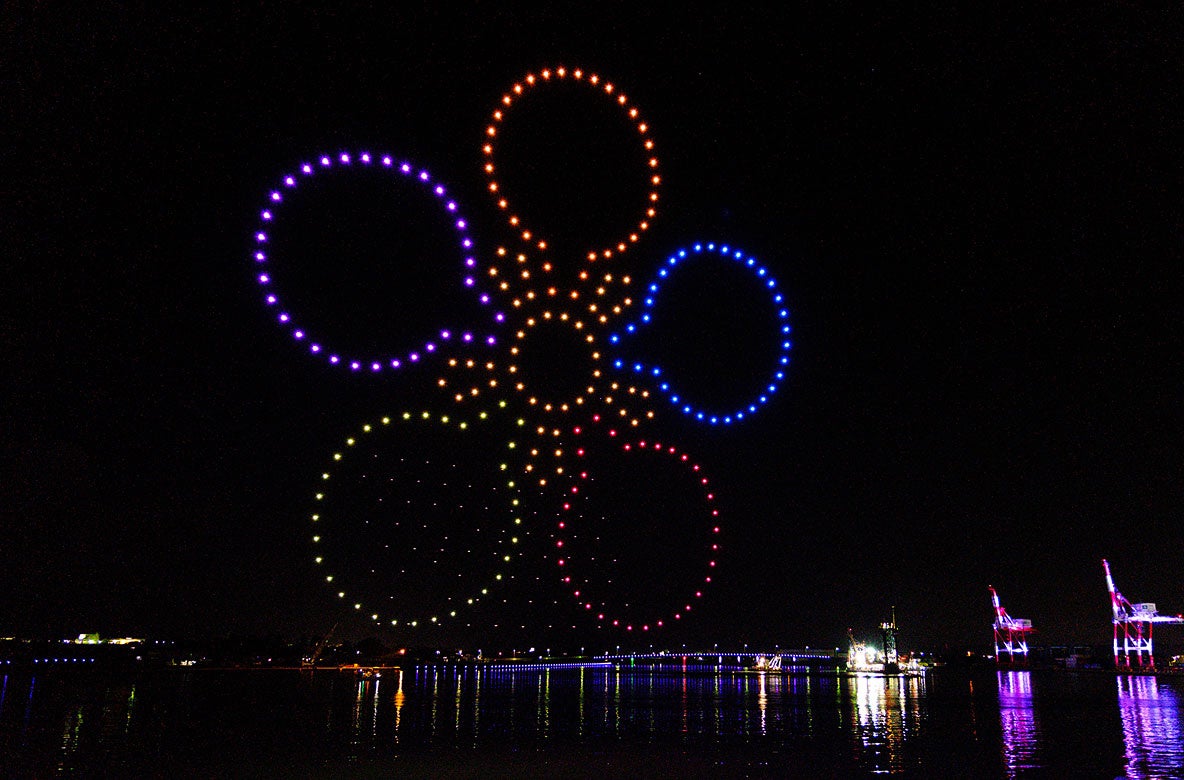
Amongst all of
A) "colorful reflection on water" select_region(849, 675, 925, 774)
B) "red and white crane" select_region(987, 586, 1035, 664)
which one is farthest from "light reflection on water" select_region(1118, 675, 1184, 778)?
"red and white crane" select_region(987, 586, 1035, 664)

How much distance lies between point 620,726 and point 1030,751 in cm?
818

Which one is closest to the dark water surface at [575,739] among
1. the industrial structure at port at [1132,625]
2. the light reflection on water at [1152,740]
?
the light reflection on water at [1152,740]

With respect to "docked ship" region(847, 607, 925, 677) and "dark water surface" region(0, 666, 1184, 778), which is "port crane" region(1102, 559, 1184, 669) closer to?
"docked ship" region(847, 607, 925, 677)

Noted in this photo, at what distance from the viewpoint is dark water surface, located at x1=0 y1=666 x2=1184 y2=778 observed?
12.1 meters

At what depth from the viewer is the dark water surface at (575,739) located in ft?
39.6

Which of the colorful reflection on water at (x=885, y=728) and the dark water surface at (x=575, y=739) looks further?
the colorful reflection on water at (x=885, y=728)

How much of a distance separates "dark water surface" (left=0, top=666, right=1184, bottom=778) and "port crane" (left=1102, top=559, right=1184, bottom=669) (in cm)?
6921

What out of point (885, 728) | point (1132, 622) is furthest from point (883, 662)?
point (885, 728)

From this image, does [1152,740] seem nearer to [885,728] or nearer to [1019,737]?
[1019,737]

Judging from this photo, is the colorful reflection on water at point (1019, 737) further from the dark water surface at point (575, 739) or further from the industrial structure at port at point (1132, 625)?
the industrial structure at port at point (1132, 625)

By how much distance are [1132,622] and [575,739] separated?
305ft

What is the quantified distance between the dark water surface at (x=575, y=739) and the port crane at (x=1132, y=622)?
69.2 m

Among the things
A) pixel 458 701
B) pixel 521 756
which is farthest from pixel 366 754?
pixel 458 701

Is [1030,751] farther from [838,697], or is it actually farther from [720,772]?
[838,697]
